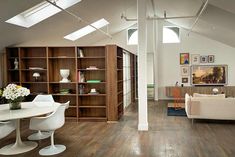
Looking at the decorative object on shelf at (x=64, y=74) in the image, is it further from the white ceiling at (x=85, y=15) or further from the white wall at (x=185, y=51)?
the white wall at (x=185, y=51)

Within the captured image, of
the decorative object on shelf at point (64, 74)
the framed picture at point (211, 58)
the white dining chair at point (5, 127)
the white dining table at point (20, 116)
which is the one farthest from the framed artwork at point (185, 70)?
the white dining chair at point (5, 127)

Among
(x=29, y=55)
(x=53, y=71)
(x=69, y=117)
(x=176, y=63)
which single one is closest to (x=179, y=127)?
(x=69, y=117)

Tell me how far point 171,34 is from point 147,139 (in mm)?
6994

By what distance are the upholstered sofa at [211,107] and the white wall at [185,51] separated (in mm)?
4577

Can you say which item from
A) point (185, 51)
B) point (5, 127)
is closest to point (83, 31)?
point (185, 51)

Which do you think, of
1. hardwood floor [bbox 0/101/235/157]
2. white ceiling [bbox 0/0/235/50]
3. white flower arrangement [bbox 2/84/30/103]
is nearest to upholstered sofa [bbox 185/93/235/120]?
hardwood floor [bbox 0/101/235/157]

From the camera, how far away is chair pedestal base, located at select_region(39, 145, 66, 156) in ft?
12.8

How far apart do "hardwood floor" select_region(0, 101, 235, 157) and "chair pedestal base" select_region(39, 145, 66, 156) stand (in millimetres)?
103

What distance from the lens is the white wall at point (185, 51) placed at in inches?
396

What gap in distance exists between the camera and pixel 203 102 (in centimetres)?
584

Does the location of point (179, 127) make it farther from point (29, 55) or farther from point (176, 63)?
point (176, 63)

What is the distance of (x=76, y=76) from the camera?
6.22 m

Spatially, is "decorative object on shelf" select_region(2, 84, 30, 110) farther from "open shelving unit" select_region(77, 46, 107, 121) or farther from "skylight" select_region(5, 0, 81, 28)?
"skylight" select_region(5, 0, 81, 28)

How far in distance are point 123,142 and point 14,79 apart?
3975 mm
